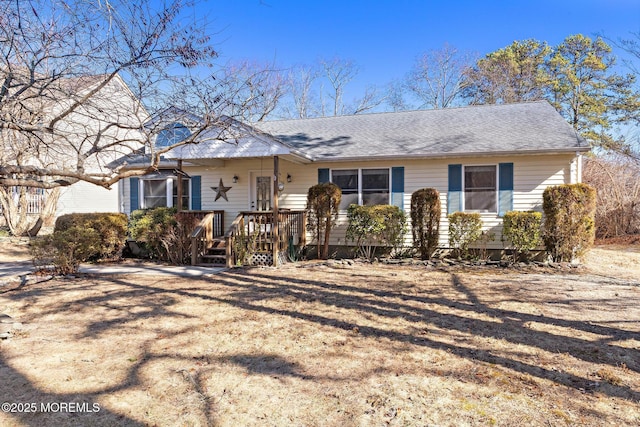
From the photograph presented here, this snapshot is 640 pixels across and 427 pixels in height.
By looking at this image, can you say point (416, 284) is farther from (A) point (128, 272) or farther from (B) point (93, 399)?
(A) point (128, 272)

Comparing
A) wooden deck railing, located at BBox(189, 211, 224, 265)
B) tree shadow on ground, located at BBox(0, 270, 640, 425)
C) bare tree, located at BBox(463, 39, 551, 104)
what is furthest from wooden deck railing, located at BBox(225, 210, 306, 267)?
bare tree, located at BBox(463, 39, 551, 104)

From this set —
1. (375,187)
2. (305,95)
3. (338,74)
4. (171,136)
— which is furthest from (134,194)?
(338,74)

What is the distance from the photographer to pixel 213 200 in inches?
480

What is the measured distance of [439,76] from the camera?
1081 inches

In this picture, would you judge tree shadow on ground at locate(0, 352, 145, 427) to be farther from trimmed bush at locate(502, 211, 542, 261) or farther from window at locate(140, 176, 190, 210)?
window at locate(140, 176, 190, 210)

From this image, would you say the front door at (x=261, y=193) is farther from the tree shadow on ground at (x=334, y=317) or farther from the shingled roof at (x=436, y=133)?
the tree shadow on ground at (x=334, y=317)

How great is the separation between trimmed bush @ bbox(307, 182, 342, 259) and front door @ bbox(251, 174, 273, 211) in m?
1.93

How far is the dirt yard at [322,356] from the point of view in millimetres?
2805

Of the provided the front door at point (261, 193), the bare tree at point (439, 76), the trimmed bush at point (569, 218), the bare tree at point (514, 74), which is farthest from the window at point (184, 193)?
the bare tree at point (439, 76)

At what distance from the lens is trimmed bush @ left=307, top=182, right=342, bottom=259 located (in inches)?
401

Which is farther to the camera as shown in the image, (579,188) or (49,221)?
(49,221)

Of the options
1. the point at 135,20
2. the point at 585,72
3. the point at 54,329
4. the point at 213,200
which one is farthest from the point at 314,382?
the point at 585,72

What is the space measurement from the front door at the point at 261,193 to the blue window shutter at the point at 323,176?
1674mm

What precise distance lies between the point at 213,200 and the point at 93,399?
9.50 meters
